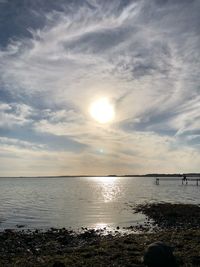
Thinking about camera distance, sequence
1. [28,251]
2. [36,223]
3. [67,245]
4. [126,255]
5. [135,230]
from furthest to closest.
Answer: [36,223] → [135,230] → [67,245] → [28,251] → [126,255]

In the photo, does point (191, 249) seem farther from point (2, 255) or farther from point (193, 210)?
point (193, 210)

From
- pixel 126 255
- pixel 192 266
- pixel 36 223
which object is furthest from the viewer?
pixel 36 223

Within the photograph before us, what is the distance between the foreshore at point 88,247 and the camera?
65.7 ft

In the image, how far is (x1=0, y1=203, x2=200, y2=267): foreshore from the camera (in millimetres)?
20031

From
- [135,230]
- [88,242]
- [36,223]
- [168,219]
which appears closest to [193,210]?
[168,219]

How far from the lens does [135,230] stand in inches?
1462

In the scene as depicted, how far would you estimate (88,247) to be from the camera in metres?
25.3

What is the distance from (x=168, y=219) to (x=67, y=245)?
20.5m

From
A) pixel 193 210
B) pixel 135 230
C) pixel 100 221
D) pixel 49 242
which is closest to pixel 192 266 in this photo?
pixel 49 242

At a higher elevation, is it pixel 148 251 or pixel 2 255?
pixel 148 251

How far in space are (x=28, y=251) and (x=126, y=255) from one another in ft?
27.2

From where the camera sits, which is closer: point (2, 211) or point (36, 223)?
point (36, 223)

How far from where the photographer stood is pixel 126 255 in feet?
70.0

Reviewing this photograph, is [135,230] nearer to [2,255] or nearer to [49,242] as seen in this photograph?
[49,242]
